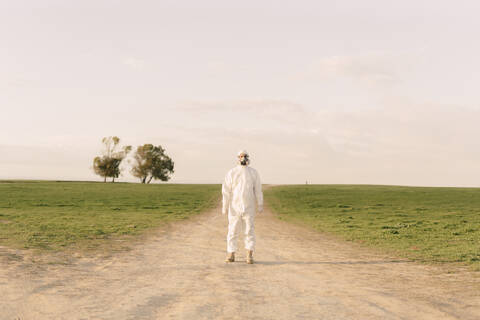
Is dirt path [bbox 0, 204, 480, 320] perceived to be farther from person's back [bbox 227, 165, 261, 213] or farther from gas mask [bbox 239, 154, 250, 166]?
gas mask [bbox 239, 154, 250, 166]

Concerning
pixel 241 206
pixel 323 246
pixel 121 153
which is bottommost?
pixel 323 246

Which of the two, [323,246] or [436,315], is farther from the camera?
[323,246]

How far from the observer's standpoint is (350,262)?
10.9 metres

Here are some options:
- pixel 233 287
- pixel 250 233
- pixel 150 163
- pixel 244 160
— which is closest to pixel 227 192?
pixel 244 160

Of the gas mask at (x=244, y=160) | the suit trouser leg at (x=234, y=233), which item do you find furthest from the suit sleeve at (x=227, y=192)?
the gas mask at (x=244, y=160)

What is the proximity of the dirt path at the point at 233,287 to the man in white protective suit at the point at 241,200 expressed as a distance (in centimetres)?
57

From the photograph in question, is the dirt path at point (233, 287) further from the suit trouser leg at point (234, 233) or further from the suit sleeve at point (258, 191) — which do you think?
the suit sleeve at point (258, 191)

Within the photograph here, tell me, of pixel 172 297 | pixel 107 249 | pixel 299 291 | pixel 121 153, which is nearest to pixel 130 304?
pixel 172 297

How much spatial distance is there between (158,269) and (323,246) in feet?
21.6

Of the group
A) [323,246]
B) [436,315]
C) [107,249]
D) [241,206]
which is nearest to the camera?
[436,315]

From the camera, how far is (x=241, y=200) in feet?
34.1

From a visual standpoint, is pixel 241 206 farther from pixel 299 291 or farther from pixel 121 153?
pixel 121 153

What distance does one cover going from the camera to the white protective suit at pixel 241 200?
33.8ft

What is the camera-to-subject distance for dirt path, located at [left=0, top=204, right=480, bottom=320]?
6148 millimetres
